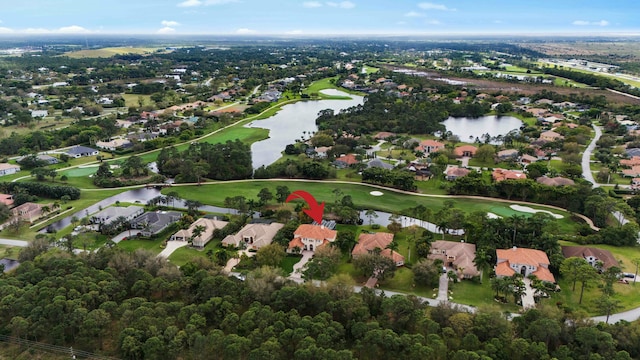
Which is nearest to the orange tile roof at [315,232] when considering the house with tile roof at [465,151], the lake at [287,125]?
the lake at [287,125]

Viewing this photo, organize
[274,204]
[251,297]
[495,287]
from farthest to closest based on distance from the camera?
[274,204] → [495,287] → [251,297]

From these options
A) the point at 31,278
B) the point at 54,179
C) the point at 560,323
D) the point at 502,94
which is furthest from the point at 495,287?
the point at 502,94

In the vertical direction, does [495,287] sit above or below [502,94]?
below

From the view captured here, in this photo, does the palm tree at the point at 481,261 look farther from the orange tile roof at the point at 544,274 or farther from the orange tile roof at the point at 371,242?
the orange tile roof at the point at 371,242

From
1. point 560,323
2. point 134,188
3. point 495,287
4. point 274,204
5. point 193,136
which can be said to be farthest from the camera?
point 193,136

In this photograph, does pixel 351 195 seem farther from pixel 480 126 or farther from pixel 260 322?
pixel 480 126

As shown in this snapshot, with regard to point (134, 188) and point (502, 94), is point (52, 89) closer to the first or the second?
point (134, 188)
